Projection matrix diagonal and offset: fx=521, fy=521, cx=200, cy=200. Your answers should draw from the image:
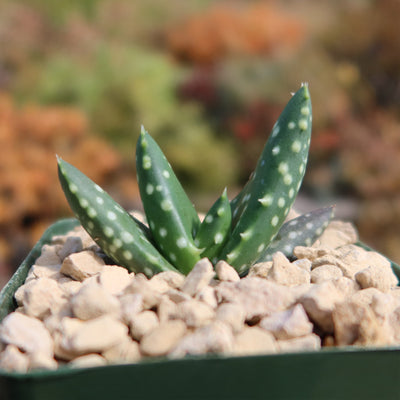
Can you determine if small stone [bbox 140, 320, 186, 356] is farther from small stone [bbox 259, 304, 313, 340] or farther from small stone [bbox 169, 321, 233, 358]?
small stone [bbox 259, 304, 313, 340]

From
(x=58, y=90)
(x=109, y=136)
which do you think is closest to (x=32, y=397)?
(x=109, y=136)

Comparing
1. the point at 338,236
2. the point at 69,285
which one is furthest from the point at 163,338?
the point at 338,236

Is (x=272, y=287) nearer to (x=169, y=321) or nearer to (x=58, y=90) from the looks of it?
(x=169, y=321)

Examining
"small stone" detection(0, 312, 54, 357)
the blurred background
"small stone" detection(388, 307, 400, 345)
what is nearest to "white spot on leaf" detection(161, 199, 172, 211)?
"small stone" detection(0, 312, 54, 357)

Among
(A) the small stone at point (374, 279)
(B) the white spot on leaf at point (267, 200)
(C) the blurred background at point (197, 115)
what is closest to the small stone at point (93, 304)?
(B) the white spot on leaf at point (267, 200)

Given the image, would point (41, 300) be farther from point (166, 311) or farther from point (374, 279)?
point (374, 279)

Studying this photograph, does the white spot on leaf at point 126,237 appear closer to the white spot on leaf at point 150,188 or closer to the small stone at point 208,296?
the white spot on leaf at point 150,188
